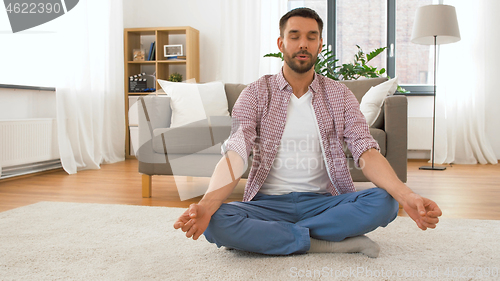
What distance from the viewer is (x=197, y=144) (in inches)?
93.7

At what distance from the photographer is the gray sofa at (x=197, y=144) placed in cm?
228

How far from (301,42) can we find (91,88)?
10.0 ft

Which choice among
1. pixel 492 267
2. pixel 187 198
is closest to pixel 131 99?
pixel 187 198

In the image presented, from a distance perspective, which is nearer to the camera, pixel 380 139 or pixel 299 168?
pixel 299 168

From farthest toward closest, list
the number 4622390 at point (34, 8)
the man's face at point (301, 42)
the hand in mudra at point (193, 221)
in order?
1. the number 4622390 at point (34, 8)
2. the man's face at point (301, 42)
3. the hand in mudra at point (193, 221)

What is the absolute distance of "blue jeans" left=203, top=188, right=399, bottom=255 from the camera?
3.92ft

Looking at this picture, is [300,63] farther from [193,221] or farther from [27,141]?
[27,141]

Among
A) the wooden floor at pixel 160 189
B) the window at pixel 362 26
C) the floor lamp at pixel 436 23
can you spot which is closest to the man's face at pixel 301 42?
the wooden floor at pixel 160 189

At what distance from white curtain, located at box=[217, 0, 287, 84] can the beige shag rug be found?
2997 mm

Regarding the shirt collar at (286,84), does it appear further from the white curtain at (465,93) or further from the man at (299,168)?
the white curtain at (465,93)

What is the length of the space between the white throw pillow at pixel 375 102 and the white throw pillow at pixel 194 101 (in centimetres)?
101

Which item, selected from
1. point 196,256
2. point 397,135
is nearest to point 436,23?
point 397,135

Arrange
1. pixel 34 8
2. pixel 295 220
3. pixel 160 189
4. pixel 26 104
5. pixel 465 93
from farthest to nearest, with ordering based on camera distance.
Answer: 1. pixel 465 93
2. pixel 34 8
3. pixel 26 104
4. pixel 160 189
5. pixel 295 220

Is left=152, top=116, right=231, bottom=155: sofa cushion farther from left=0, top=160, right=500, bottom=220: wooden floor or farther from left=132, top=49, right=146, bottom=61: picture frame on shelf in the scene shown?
left=132, top=49, right=146, bottom=61: picture frame on shelf
